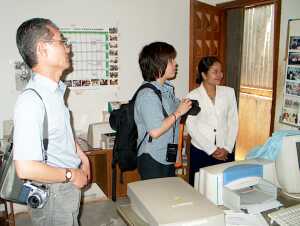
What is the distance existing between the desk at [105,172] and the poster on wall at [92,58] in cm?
73

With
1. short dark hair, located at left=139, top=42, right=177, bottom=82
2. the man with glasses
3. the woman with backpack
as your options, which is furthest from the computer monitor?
the man with glasses

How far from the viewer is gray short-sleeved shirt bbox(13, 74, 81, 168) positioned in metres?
1.14

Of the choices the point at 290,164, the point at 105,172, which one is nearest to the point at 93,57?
the point at 105,172

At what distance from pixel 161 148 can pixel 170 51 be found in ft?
2.03

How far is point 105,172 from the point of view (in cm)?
285

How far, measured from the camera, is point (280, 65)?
286cm

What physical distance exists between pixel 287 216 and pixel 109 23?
246 centimetres

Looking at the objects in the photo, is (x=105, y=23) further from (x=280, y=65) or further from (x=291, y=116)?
(x=291, y=116)

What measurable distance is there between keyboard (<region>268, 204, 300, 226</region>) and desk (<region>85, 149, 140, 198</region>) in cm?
167

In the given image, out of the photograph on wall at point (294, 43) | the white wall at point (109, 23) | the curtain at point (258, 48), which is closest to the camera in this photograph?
the photograph on wall at point (294, 43)

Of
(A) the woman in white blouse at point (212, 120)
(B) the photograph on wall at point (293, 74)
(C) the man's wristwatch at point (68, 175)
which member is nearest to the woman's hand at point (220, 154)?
Result: (A) the woman in white blouse at point (212, 120)

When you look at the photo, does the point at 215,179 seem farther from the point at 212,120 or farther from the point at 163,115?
the point at 212,120

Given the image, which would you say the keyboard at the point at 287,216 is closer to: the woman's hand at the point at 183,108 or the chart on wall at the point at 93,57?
the woman's hand at the point at 183,108

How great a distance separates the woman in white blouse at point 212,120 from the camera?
2674 mm
